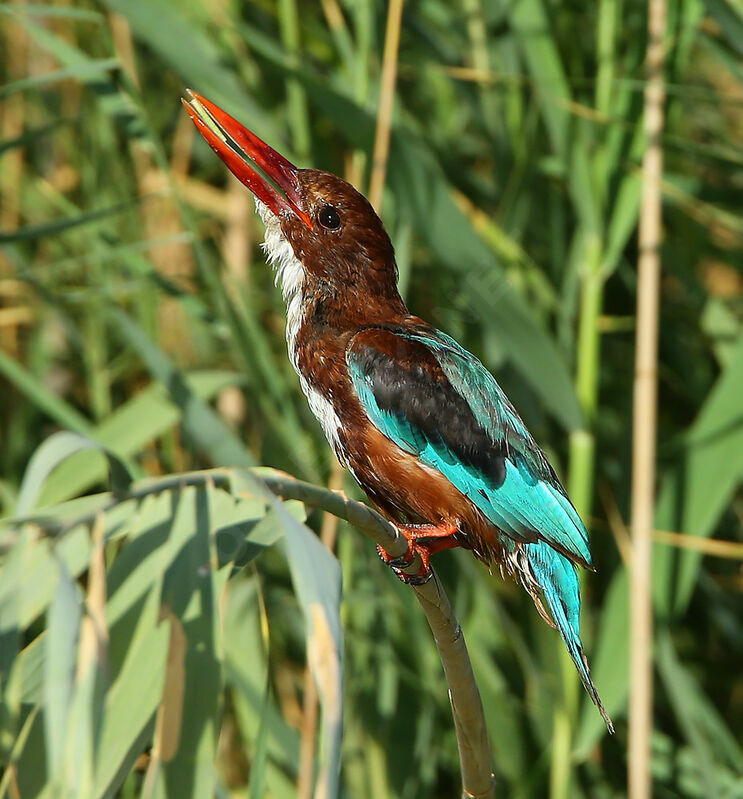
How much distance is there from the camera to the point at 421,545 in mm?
1762

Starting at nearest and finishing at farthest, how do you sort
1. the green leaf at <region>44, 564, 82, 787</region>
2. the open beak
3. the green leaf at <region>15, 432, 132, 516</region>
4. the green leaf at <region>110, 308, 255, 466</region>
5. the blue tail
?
1. the green leaf at <region>44, 564, 82, 787</region>
2. the green leaf at <region>15, 432, 132, 516</region>
3. the blue tail
4. the open beak
5. the green leaf at <region>110, 308, 255, 466</region>

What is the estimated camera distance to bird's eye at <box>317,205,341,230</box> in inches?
79.0

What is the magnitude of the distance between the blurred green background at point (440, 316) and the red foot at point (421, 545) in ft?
1.09

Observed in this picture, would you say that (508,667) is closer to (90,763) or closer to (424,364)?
(424,364)

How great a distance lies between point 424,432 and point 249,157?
0.61 m

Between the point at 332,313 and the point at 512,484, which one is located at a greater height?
the point at 332,313

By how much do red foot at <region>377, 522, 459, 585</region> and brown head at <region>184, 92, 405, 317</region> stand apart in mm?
450

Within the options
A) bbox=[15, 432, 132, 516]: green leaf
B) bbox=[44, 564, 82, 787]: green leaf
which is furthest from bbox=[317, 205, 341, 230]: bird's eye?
bbox=[44, 564, 82, 787]: green leaf

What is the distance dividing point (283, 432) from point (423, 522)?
0.42m

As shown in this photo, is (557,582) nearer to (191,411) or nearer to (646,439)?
(646,439)

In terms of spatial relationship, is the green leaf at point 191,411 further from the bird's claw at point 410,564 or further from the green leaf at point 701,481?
the green leaf at point 701,481

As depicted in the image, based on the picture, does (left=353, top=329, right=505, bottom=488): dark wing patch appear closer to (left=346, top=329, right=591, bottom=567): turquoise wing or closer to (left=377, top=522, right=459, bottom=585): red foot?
(left=346, top=329, right=591, bottom=567): turquoise wing

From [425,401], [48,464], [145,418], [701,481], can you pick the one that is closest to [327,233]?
[425,401]

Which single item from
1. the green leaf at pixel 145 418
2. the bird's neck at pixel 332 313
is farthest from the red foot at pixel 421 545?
the green leaf at pixel 145 418
